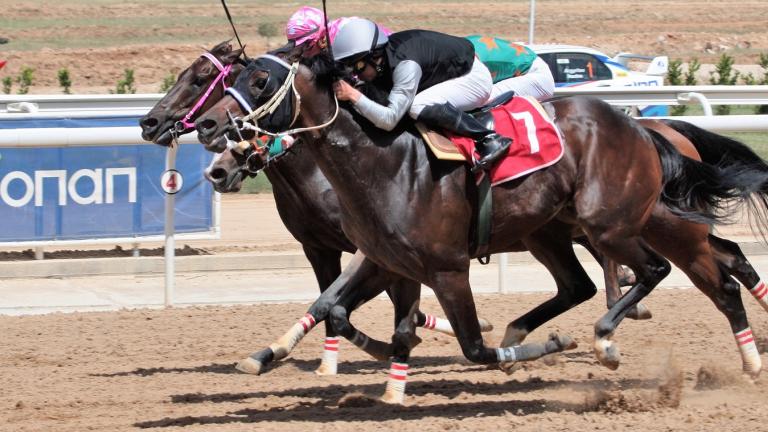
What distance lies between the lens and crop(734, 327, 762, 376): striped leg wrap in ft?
21.2

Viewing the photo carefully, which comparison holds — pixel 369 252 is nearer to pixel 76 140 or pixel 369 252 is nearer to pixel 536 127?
pixel 536 127

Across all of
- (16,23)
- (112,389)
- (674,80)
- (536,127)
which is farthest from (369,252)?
(16,23)

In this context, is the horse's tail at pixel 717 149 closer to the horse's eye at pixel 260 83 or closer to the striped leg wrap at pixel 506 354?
the striped leg wrap at pixel 506 354

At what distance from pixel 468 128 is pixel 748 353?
2.06 metres

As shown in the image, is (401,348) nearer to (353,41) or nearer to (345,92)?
(345,92)

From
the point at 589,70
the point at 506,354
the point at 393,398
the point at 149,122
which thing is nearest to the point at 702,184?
the point at 506,354

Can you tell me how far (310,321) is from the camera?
21.8ft

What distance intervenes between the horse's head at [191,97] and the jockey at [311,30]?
118cm

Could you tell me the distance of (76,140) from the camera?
28.1 ft

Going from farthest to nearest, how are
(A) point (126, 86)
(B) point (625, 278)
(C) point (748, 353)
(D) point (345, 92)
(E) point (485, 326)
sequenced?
(A) point (126, 86)
(B) point (625, 278)
(E) point (485, 326)
(C) point (748, 353)
(D) point (345, 92)

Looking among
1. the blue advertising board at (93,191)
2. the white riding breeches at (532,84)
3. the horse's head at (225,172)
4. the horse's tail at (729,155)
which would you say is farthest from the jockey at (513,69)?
the blue advertising board at (93,191)

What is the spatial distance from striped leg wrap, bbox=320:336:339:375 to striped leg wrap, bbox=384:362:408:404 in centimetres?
93

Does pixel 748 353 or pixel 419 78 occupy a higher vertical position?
pixel 419 78

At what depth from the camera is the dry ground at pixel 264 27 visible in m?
28.6
